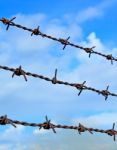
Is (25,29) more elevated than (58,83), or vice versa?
(25,29)

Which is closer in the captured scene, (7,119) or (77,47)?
(7,119)

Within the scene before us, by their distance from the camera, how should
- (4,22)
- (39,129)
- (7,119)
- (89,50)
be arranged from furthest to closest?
(89,50) < (4,22) < (39,129) < (7,119)

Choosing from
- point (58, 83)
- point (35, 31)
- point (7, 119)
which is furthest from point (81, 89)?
point (7, 119)

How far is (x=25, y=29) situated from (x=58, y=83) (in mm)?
1023

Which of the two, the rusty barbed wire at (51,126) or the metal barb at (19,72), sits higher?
the metal barb at (19,72)

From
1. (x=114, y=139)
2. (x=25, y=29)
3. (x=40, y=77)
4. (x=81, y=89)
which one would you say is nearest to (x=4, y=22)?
(x=25, y=29)

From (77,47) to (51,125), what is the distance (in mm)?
1857

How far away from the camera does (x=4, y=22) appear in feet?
26.5

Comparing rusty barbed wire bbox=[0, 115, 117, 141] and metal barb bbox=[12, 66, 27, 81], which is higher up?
metal barb bbox=[12, 66, 27, 81]

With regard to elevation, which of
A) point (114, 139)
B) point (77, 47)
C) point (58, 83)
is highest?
point (77, 47)

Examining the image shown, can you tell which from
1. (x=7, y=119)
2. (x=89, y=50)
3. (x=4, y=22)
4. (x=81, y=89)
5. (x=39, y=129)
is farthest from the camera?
(x=89, y=50)

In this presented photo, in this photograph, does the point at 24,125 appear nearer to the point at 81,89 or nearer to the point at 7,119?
the point at 7,119

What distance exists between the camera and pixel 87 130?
8508mm

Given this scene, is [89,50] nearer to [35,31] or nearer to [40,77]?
[35,31]
